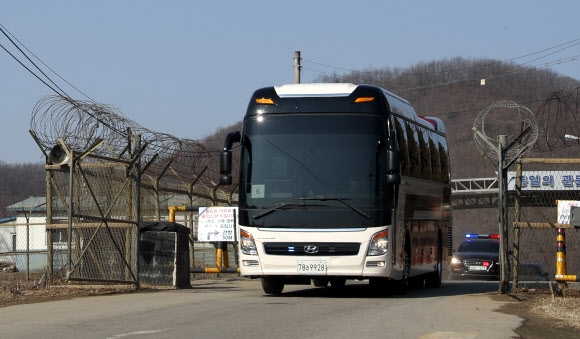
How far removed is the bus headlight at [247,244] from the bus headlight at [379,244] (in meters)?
1.80

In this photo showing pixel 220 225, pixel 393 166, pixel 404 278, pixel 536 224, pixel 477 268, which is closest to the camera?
pixel 393 166

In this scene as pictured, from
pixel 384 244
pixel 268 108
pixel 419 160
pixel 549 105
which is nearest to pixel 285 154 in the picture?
pixel 268 108

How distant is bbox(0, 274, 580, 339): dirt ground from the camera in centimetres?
1220

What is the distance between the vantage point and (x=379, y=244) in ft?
53.5

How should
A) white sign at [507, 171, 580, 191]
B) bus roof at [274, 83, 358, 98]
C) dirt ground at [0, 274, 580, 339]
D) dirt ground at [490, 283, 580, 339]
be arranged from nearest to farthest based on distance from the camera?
dirt ground at [490, 283, 580, 339] < dirt ground at [0, 274, 580, 339] < bus roof at [274, 83, 358, 98] < white sign at [507, 171, 580, 191]

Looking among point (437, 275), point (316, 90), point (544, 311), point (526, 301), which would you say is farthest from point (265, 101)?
point (437, 275)

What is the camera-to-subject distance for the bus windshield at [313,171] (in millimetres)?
16344

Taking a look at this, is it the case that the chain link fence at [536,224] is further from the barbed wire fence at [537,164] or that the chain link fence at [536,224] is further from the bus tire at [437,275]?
the bus tire at [437,275]

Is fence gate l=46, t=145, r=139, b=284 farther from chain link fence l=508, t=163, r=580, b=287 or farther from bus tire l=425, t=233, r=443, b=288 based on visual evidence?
chain link fence l=508, t=163, r=580, b=287

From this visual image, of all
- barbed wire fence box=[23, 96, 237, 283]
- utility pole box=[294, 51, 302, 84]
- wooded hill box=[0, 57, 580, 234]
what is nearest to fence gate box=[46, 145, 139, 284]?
barbed wire fence box=[23, 96, 237, 283]

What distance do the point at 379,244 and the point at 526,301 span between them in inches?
99.5

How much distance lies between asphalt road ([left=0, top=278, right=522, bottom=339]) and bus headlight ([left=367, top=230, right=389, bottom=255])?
78 centimetres

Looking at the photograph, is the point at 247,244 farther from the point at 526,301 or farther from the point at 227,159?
the point at 526,301

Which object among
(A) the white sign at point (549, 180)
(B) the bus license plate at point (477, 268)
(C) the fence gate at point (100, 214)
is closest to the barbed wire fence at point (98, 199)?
(C) the fence gate at point (100, 214)
